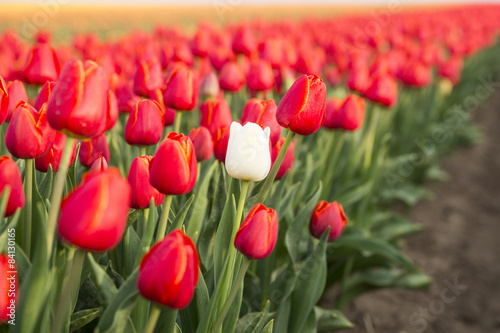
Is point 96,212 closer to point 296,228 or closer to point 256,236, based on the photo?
point 256,236

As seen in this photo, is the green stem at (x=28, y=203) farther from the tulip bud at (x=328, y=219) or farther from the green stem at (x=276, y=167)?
the tulip bud at (x=328, y=219)

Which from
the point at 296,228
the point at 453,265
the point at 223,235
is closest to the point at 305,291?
the point at 296,228

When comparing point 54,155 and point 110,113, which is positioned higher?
point 110,113

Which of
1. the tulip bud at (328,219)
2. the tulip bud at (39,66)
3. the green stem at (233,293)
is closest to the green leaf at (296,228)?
the tulip bud at (328,219)

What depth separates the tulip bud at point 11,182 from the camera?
39.5 inches

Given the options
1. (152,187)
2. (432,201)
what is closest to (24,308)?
(152,187)

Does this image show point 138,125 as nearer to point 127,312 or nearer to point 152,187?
point 152,187

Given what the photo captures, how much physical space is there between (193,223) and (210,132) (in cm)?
38

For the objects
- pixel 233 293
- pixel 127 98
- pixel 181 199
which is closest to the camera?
pixel 233 293

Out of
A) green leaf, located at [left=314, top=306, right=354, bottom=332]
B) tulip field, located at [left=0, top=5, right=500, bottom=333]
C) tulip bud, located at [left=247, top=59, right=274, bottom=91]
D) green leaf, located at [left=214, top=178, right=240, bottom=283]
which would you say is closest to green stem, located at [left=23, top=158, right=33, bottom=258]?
tulip field, located at [left=0, top=5, right=500, bottom=333]

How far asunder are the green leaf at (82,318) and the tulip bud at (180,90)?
802 mm

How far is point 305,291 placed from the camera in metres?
1.69

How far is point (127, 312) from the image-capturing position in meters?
0.95

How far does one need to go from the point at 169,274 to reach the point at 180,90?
98 cm
